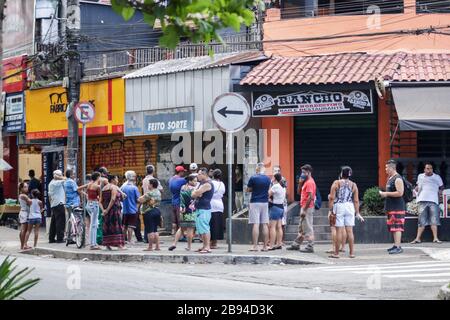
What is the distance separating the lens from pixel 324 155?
81.9 feet

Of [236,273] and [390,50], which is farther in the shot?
[390,50]

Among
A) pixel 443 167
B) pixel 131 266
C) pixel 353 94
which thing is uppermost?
pixel 353 94

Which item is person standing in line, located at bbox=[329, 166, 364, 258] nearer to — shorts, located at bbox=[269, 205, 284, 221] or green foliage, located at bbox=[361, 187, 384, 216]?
shorts, located at bbox=[269, 205, 284, 221]

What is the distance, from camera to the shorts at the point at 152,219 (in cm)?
2056

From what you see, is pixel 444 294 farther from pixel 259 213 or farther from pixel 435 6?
pixel 435 6

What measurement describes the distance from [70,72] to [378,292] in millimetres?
12907

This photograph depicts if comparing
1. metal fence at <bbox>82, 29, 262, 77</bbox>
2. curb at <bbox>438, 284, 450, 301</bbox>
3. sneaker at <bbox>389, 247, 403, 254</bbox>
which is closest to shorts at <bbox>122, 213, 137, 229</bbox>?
metal fence at <bbox>82, 29, 262, 77</bbox>

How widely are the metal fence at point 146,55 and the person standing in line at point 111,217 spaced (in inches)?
274

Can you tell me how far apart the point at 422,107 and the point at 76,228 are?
820 centimetres

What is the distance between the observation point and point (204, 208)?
65.7 feet

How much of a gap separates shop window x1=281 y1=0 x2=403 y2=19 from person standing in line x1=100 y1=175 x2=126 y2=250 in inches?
312

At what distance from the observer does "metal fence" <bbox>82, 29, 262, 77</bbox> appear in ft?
88.4
